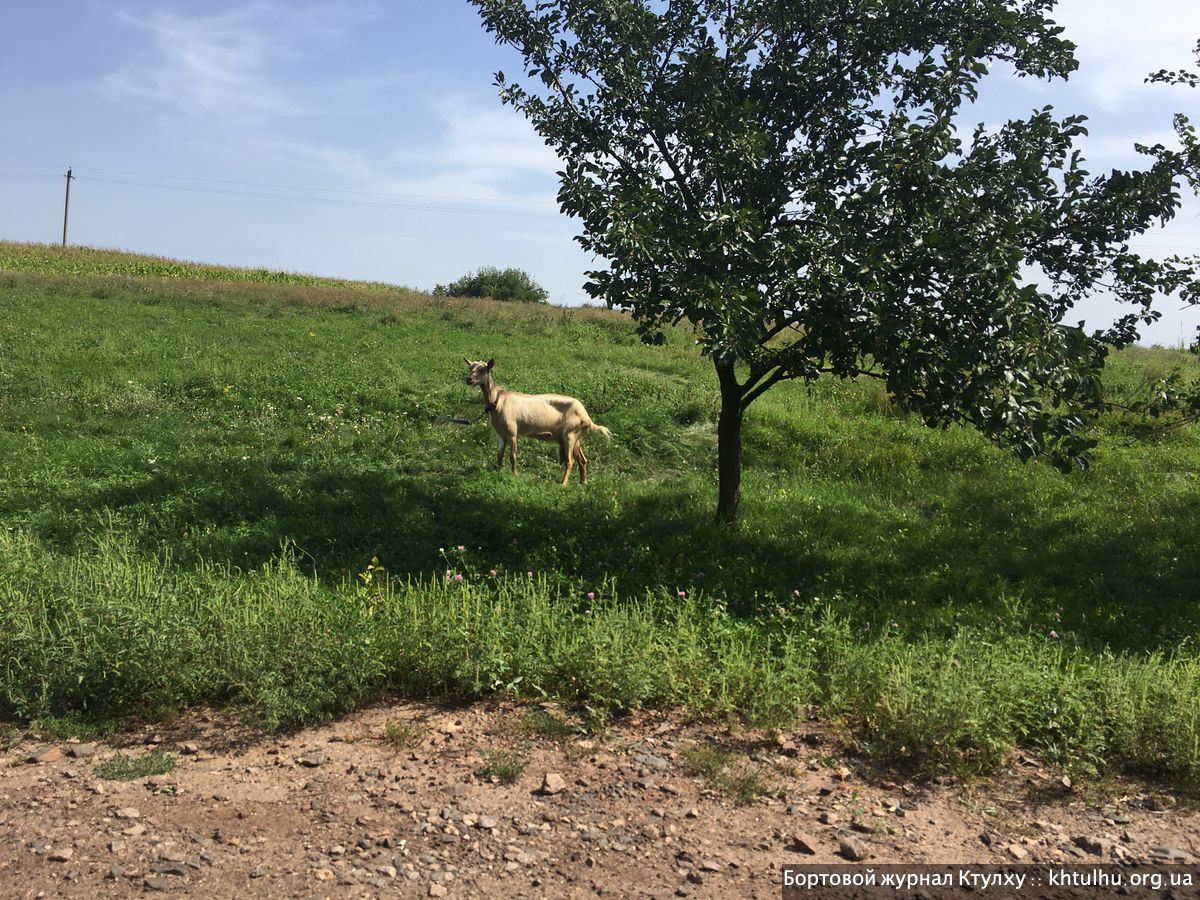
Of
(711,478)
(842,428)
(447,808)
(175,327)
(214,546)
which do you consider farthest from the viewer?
(175,327)

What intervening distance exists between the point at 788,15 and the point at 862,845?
923 cm

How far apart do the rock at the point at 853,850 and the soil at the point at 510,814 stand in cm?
1

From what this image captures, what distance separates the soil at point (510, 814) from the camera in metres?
4.10

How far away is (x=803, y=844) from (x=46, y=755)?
13.8 feet

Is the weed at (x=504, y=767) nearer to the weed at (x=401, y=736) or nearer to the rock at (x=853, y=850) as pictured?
the weed at (x=401, y=736)

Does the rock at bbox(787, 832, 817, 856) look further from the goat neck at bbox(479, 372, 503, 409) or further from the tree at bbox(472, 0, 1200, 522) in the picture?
the goat neck at bbox(479, 372, 503, 409)

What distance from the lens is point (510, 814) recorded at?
15.1ft

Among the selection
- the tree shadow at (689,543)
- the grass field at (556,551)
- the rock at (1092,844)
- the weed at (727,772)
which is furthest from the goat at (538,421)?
the rock at (1092,844)

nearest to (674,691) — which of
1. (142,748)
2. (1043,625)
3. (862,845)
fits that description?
(862,845)

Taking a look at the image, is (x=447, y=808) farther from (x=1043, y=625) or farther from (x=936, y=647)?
(x=1043, y=625)

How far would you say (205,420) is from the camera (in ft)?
49.1

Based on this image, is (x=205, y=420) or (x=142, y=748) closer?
→ (x=142, y=748)

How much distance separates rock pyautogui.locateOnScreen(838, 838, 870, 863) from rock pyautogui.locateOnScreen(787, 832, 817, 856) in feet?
0.41

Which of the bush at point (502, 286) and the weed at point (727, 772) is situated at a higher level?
the bush at point (502, 286)
